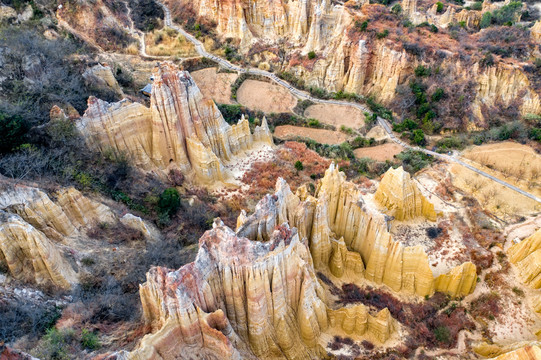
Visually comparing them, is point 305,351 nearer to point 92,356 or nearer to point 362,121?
point 92,356

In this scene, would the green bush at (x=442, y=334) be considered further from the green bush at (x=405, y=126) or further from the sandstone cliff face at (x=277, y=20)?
the sandstone cliff face at (x=277, y=20)

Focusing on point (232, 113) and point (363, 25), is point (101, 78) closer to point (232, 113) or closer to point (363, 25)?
point (232, 113)

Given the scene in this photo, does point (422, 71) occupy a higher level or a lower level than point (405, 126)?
higher

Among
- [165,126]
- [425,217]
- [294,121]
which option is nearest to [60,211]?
[165,126]

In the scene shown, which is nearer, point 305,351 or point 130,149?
point 305,351

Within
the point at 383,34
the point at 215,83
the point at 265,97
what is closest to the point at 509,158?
the point at 383,34

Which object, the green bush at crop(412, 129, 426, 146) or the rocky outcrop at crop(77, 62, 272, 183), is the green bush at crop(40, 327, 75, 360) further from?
the green bush at crop(412, 129, 426, 146)
